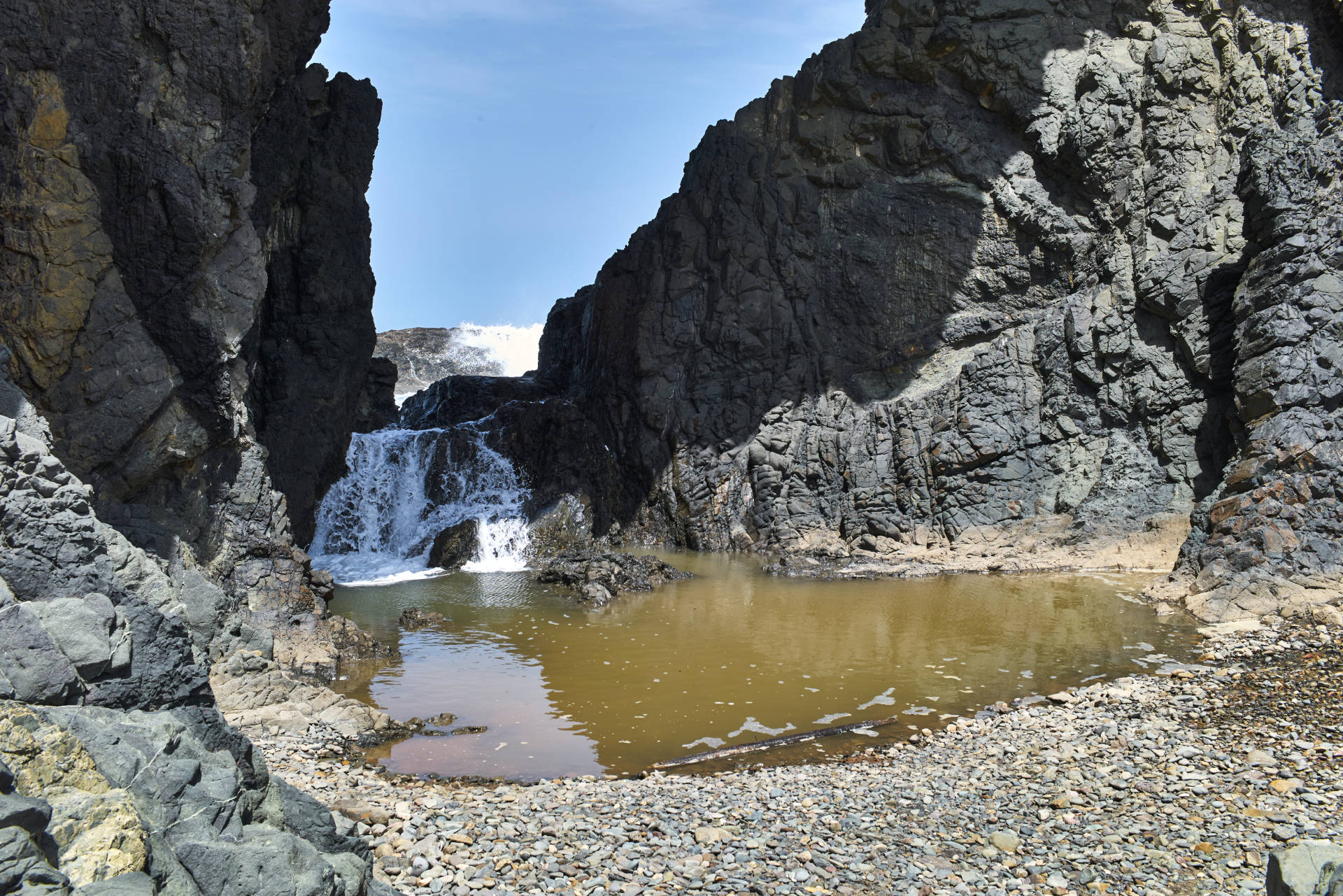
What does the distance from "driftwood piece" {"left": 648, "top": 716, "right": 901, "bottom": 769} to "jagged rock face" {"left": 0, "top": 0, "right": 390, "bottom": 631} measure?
26.4 ft

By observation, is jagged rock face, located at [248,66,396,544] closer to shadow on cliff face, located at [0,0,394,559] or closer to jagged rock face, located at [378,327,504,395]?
shadow on cliff face, located at [0,0,394,559]

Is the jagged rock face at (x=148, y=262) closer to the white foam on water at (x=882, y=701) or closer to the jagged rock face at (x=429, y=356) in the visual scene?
the white foam on water at (x=882, y=701)

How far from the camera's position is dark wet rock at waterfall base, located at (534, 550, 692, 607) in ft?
67.2

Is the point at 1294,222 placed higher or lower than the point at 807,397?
higher

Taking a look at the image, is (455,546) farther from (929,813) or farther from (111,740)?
(111,740)

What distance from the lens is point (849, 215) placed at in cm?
2938

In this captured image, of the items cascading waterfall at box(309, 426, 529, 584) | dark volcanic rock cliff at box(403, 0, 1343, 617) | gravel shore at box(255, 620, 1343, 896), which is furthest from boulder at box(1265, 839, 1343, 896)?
cascading waterfall at box(309, 426, 529, 584)

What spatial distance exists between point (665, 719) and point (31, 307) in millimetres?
10320

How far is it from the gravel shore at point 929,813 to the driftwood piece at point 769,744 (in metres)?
0.70

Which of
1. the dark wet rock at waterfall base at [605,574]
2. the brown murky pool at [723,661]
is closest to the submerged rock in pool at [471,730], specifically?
the brown murky pool at [723,661]

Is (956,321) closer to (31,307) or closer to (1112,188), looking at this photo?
(1112,188)

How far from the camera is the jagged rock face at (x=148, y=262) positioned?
12047mm

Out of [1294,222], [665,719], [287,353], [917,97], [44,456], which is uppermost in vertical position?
[917,97]

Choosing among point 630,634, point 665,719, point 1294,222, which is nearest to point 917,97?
point 1294,222
